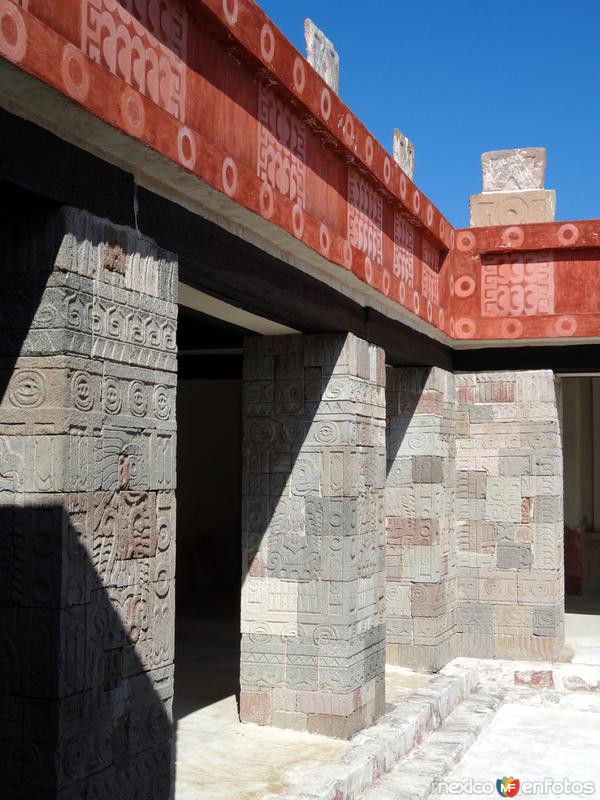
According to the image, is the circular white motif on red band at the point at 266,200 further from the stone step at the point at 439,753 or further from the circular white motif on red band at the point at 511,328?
the circular white motif on red band at the point at 511,328

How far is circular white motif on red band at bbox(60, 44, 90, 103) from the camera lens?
289cm

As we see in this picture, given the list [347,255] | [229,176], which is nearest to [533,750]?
[347,255]

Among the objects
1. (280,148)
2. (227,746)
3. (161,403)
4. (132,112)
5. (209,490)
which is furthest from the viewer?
(209,490)

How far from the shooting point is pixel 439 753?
593cm

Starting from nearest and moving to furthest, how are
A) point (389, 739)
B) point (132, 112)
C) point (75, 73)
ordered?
1. point (75, 73)
2. point (132, 112)
3. point (389, 739)

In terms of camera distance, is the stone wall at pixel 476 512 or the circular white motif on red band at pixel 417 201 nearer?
the circular white motif on red band at pixel 417 201

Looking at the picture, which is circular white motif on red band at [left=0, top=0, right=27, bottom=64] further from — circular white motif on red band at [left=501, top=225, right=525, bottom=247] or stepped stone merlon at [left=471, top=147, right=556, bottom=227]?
stepped stone merlon at [left=471, top=147, right=556, bottom=227]

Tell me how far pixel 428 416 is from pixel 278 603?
260 centimetres

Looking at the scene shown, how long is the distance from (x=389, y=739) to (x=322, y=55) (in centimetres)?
A: 375

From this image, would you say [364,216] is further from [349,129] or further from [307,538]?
[307,538]

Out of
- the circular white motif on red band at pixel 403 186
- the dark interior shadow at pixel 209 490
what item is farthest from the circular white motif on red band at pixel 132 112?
the dark interior shadow at pixel 209 490

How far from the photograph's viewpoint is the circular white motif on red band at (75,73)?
2.89 meters

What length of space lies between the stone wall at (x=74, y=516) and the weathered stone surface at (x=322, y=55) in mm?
2129

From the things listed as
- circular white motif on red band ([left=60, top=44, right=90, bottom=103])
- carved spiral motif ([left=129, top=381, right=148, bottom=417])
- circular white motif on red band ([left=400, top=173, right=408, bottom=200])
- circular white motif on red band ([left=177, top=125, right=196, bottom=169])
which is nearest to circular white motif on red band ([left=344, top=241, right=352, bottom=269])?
circular white motif on red band ([left=400, top=173, right=408, bottom=200])
